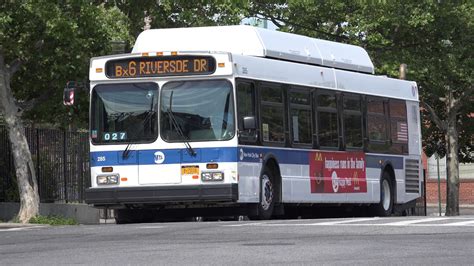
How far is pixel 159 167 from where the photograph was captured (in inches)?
886

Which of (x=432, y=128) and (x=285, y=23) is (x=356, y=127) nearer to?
(x=285, y=23)

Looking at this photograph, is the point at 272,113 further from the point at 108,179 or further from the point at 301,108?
the point at 108,179

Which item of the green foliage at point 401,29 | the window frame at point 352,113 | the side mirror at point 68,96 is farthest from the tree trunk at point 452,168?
the side mirror at point 68,96

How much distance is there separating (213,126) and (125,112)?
5.28ft

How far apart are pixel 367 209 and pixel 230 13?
11746 millimetres

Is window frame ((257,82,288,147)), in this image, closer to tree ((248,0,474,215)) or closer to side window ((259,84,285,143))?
side window ((259,84,285,143))

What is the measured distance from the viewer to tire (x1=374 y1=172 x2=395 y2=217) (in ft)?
93.4

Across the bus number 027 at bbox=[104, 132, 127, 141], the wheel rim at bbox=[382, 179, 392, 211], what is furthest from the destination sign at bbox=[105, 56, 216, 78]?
the wheel rim at bbox=[382, 179, 392, 211]

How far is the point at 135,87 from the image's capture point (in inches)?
896

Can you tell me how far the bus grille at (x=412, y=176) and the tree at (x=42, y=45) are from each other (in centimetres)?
704

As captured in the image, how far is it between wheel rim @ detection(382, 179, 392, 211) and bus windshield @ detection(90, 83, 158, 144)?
25.4ft

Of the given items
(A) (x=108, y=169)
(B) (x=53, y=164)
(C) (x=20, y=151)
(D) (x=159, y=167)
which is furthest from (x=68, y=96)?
(B) (x=53, y=164)

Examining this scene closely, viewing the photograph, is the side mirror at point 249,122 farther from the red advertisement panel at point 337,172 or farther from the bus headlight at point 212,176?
the red advertisement panel at point 337,172

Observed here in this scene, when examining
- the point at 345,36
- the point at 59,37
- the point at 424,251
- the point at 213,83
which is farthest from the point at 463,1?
the point at 424,251
